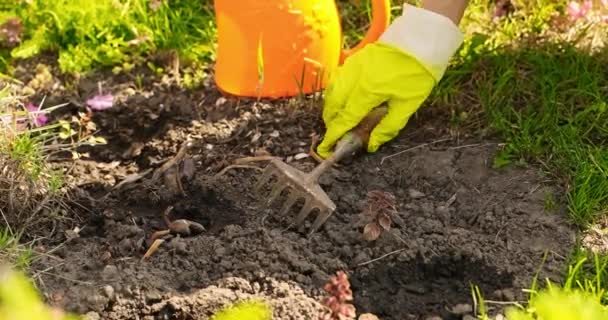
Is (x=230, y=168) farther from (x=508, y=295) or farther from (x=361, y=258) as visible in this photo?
(x=508, y=295)

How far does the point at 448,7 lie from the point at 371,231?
1.98ft

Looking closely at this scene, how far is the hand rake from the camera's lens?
1.89m

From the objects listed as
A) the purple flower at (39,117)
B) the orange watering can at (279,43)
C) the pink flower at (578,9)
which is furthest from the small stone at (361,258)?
the pink flower at (578,9)

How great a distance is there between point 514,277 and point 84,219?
940 millimetres

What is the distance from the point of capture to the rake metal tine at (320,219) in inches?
74.3

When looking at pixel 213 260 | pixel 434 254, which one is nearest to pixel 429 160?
pixel 434 254

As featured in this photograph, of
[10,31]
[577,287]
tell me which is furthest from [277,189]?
[10,31]

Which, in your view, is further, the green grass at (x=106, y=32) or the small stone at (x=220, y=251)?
the green grass at (x=106, y=32)

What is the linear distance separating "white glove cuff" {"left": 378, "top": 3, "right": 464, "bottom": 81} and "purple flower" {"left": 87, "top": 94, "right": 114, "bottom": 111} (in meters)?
0.80

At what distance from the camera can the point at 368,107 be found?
210cm

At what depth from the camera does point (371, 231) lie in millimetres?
1829

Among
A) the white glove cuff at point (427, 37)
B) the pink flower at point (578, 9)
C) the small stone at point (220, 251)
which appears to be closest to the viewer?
the small stone at point (220, 251)

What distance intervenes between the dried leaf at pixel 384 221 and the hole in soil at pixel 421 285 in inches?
3.0

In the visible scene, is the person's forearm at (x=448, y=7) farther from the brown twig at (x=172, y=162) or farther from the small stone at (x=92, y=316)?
the small stone at (x=92, y=316)
